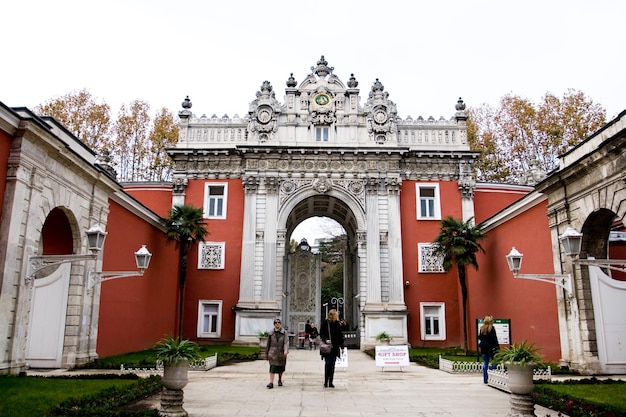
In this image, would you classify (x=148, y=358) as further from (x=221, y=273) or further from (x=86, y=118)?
(x=86, y=118)

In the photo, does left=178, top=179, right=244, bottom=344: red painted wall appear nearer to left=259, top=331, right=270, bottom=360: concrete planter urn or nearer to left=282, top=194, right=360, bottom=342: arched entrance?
left=282, top=194, right=360, bottom=342: arched entrance

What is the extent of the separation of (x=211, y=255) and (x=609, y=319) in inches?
639

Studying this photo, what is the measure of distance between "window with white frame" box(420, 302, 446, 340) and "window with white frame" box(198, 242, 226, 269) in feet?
30.8

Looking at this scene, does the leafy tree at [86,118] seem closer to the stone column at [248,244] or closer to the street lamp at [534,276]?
Answer: the stone column at [248,244]

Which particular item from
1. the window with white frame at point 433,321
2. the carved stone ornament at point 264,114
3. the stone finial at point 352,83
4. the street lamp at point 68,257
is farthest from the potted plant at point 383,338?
the street lamp at point 68,257

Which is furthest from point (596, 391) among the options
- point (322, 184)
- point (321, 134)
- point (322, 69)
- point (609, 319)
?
point (322, 69)

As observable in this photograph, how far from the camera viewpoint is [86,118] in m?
30.4

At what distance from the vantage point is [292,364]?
15.7 metres

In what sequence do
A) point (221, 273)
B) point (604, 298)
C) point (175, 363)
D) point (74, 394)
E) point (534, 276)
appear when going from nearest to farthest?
point (175, 363) < point (74, 394) < point (534, 276) < point (604, 298) < point (221, 273)

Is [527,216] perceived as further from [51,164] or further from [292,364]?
[51,164]

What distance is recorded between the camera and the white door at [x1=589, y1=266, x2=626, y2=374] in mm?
12273

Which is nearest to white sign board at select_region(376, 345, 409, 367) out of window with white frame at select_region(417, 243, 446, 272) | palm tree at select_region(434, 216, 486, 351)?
palm tree at select_region(434, 216, 486, 351)

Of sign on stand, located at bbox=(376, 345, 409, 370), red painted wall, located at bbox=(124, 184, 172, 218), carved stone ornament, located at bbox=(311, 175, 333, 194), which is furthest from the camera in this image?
red painted wall, located at bbox=(124, 184, 172, 218)

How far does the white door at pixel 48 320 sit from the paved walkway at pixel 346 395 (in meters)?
3.57
